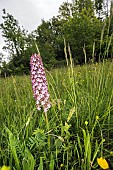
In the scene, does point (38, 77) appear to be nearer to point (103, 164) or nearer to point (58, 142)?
point (58, 142)

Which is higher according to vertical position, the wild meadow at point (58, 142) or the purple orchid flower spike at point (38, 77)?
the purple orchid flower spike at point (38, 77)

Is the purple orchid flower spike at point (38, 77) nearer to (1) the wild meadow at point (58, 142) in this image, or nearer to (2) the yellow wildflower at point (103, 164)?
(1) the wild meadow at point (58, 142)

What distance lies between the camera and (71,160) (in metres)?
1.72

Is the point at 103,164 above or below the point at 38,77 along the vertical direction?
below

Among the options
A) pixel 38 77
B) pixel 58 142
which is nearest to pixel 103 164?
pixel 58 142

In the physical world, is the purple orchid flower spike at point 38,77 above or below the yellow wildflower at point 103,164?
above

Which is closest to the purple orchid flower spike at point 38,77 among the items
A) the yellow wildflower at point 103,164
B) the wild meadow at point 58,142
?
the wild meadow at point 58,142

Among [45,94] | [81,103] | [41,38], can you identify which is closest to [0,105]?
[81,103]

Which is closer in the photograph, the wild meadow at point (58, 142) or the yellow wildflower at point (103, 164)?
the yellow wildflower at point (103, 164)

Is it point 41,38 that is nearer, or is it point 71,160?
point 71,160

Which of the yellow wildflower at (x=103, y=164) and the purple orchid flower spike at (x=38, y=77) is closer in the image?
the yellow wildflower at (x=103, y=164)

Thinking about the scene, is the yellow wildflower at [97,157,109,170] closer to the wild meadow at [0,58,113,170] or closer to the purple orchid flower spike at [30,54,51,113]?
the wild meadow at [0,58,113,170]

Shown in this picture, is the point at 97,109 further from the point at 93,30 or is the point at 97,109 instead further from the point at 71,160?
the point at 93,30

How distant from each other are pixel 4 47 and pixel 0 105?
79.5ft
